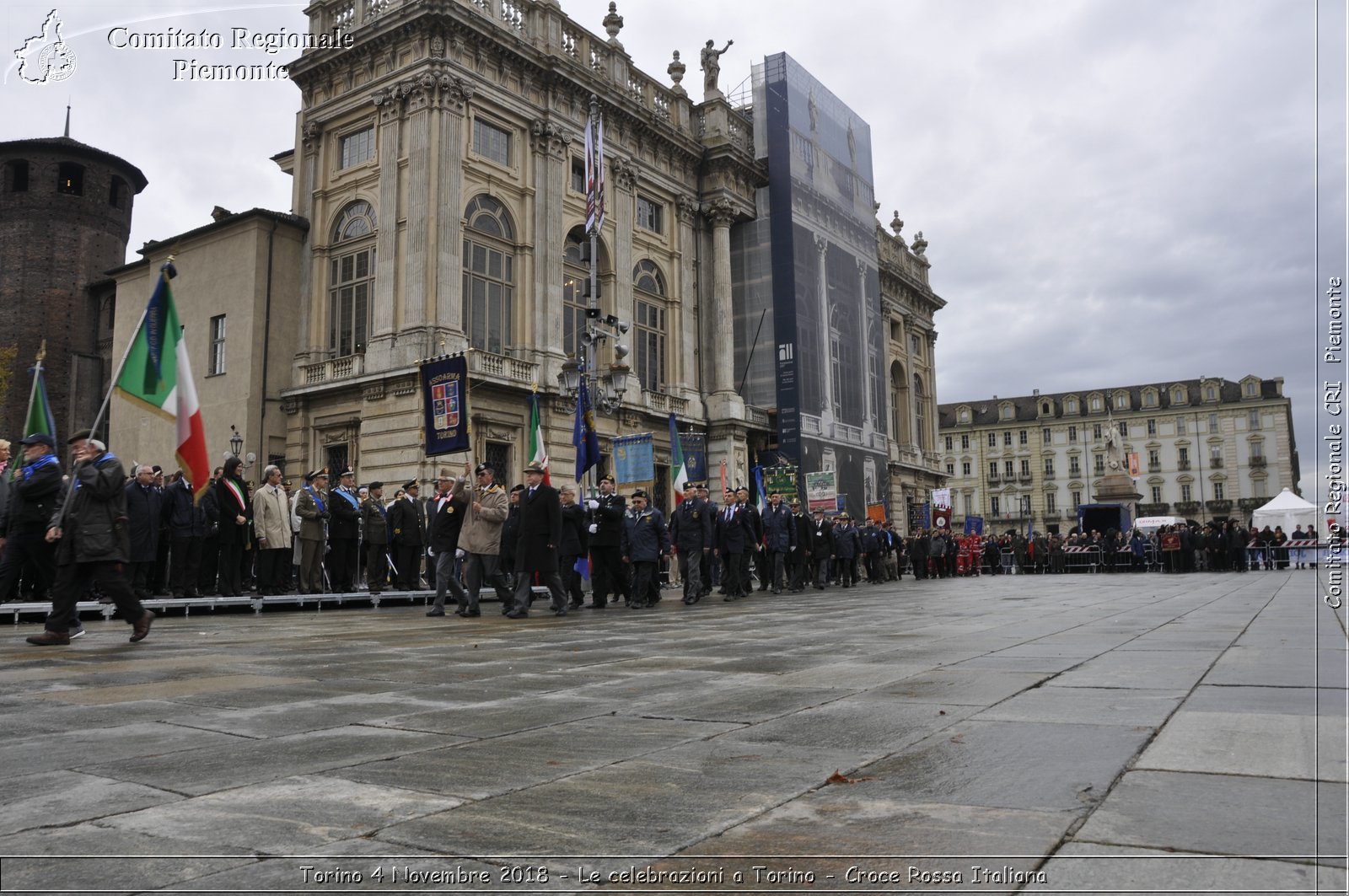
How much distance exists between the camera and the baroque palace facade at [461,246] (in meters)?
25.5

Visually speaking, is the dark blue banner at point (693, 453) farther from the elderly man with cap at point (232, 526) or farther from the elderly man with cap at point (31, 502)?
the elderly man with cap at point (31, 502)

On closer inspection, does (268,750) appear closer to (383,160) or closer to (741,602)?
(741,602)

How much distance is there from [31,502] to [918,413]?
50.0m

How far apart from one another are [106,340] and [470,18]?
21395 mm

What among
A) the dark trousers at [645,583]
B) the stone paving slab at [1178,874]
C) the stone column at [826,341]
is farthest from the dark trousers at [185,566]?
the stone column at [826,341]

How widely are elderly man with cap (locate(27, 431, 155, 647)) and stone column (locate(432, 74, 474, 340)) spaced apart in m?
16.9

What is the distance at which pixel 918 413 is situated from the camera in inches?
2178

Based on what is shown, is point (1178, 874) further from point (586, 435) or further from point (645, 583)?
point (586, 435)

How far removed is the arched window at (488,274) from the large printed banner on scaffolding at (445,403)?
20.5 ft

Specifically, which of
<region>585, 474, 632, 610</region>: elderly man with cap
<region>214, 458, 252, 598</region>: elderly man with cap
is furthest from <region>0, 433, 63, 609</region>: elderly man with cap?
<region>585, 474, 632, 610</region>: elderly man with cap

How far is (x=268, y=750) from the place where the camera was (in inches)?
148

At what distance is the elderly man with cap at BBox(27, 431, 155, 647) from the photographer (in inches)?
311

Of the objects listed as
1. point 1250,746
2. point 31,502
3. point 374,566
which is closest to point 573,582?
point 374,566

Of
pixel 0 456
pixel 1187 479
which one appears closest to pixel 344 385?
pixel 0 456
